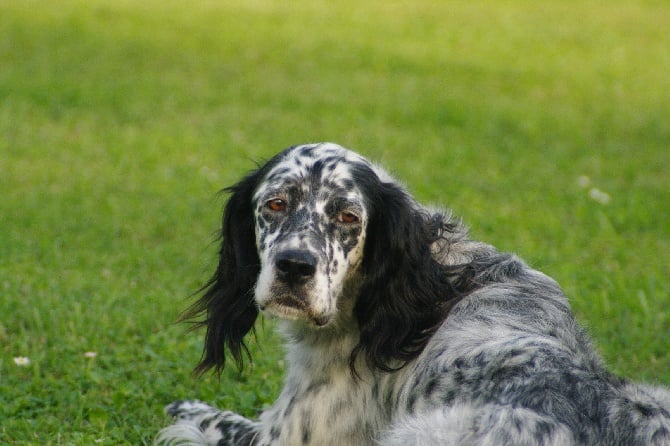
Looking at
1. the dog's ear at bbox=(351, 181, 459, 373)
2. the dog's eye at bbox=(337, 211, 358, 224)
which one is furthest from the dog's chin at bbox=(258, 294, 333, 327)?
the dog's eye at bbox=(337, 211, 358, 224)

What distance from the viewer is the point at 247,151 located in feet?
32.8

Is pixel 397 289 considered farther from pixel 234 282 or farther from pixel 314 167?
pixel 234 282

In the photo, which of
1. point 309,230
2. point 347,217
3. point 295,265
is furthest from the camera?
point 347,217

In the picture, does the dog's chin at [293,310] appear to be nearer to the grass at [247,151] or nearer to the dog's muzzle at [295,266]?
the dog's muzzle at [295,266]

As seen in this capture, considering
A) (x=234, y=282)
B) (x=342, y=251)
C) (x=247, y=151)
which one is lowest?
(x=247, y=151)

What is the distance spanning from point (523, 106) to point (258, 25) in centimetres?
559

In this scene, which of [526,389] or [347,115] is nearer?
[526,389]

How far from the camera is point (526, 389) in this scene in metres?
3.61

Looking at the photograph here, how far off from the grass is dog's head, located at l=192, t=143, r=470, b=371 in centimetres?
110

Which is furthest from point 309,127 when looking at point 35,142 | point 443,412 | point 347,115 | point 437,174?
point 443,412

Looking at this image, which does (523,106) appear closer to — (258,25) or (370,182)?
(258,25)

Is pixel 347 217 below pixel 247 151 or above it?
above

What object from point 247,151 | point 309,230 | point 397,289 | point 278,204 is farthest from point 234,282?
point 247,151

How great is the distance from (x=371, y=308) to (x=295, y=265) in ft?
1.61
